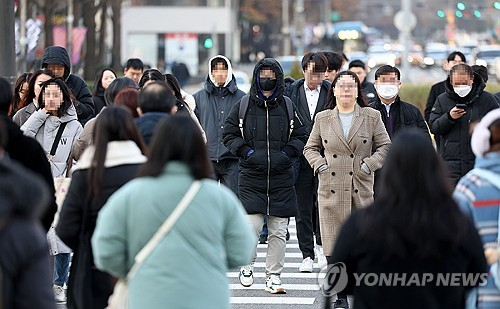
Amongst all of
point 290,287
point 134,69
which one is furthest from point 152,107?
point 134,69

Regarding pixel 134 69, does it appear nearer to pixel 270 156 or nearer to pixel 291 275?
pixel 291 275

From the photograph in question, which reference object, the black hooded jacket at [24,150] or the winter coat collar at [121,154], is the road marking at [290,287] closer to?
the black hooded jacket at [24,150]

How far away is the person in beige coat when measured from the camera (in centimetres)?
1012

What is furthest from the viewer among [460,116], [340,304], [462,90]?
[462,90]

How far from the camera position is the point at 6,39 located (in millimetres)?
16484

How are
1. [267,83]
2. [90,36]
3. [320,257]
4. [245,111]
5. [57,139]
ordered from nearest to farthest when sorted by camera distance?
[57,139] < [267,83] < [245,111] < [320,257] < [90,36]

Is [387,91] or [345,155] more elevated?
[387,91]

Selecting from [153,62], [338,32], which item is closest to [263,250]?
[153,62]

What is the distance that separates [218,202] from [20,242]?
1.32 m

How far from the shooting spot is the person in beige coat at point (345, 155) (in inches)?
399

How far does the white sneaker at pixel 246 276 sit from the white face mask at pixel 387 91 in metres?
1.97

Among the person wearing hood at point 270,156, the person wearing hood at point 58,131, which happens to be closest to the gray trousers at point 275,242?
the person wearing hood at point 270,156

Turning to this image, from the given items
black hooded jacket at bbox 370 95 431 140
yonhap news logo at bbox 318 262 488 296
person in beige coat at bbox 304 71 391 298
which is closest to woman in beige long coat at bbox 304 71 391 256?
person in beige coat at bbox 304 71 391 298

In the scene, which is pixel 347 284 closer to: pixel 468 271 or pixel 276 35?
pixel 468 271
